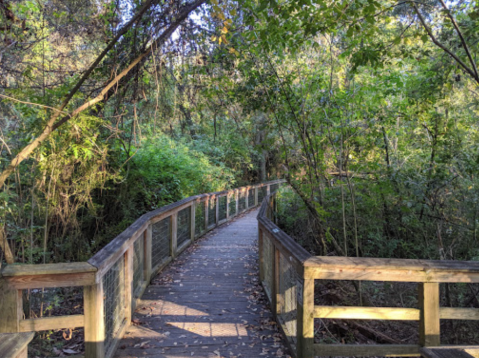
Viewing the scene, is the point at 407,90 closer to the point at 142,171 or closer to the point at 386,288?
the point at 386,288

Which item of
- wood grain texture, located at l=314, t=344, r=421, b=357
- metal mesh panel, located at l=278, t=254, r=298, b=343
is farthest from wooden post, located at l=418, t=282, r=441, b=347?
metal mesh panel, located at l=278, t=254, r=298, b=343

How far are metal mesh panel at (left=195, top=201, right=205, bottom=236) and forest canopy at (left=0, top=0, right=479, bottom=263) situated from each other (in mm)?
2117

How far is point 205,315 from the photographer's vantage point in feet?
14.7

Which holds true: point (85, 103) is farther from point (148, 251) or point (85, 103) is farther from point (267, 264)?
point (267, 264)

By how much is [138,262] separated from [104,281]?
5.86 ft

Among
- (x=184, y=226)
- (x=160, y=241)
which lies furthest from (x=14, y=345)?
(x=184, y=226)

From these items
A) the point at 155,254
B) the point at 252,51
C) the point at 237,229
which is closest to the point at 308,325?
the point at 155,254

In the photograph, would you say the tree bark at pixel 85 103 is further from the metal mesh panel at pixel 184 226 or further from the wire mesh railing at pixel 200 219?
the wire mesh railing at pixel 200 219

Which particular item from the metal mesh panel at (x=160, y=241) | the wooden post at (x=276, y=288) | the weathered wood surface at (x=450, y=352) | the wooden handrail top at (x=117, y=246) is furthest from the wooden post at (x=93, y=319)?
the metal mesh panel at (x=160, y=241)

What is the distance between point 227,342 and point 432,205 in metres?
5.18

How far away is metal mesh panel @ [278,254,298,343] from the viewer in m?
3.66

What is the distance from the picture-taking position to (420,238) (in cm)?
781

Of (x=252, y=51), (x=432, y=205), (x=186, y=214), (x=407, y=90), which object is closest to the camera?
(x=252, y=51)

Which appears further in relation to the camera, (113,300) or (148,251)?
(148,251)
